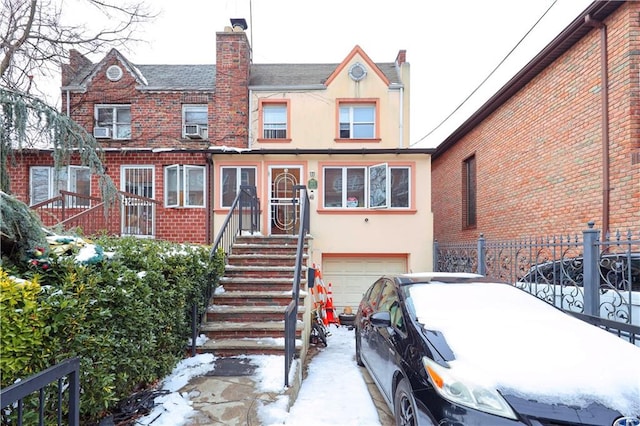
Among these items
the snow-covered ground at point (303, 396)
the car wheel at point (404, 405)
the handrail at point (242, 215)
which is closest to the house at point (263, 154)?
the handrail at point (242, 215)

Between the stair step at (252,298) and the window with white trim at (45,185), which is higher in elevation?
the window with white trim at (45,185)

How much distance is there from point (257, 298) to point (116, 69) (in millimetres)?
10947

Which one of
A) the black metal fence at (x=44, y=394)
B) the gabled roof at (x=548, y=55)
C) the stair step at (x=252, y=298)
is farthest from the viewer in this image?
the gabled roof at (x=548, y=55)

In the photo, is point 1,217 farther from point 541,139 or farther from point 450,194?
point 450,194

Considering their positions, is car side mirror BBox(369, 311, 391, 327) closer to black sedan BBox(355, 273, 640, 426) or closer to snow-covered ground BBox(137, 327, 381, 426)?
black sedan BBox(355, 273, 640, 426)

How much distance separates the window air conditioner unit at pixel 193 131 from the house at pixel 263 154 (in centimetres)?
7

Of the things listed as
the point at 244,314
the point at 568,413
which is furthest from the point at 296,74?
the point at 568,413

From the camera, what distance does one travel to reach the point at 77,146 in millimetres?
4699

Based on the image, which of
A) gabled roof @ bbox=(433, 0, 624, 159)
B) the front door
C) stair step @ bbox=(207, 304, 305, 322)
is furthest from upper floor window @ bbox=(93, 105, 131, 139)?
gabled roof @ bbox=(433, 0, 624, 159)

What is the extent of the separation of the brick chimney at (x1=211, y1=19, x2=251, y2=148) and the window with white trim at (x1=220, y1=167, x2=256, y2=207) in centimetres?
195

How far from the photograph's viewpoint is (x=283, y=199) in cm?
1009

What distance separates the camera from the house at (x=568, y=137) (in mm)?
5887

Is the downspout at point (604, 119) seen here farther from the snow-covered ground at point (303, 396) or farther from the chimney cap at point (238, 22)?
the chimney cap at point (238, 22)

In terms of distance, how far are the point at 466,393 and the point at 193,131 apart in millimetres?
11353
